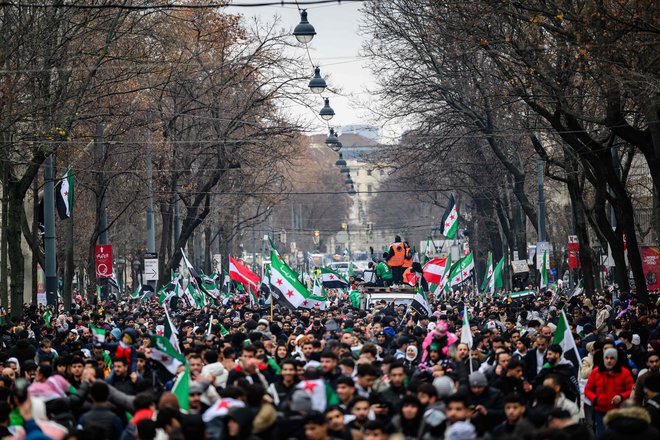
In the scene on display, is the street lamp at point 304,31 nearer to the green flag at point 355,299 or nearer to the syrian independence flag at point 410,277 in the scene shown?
the green flag at point 355,299

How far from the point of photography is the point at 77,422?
11.9 metres

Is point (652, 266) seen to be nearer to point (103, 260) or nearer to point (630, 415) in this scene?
point (103, 260)

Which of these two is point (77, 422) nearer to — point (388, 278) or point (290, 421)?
point (290, 421)

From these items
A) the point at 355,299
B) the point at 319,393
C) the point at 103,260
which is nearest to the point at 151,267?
the point at 103,260

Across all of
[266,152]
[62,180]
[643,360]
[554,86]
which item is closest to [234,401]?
[643,360]

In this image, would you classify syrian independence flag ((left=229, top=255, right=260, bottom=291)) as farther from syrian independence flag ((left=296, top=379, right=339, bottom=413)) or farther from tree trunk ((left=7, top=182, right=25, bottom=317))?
syrian independence flag ((left=296, top=379, right=339, bottom=413))

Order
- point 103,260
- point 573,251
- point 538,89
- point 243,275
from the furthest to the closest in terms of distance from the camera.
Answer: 1. point 573,251
2. point 243,275
3. point 103,260
4. point 538,89

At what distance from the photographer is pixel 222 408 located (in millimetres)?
10289

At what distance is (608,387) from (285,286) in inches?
509

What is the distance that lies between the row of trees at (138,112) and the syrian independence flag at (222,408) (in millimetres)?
14546

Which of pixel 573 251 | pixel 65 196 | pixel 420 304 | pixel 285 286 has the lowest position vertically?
pixel 420 304

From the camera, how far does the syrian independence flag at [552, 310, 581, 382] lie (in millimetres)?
14539

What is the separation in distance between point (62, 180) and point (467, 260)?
1316 cm

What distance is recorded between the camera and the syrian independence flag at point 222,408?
10.1 m
